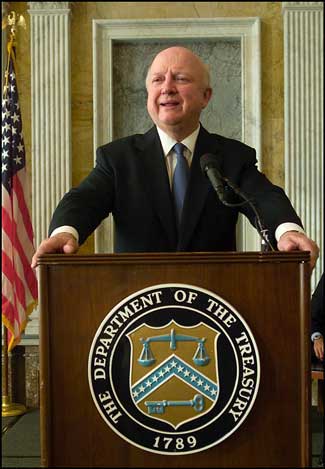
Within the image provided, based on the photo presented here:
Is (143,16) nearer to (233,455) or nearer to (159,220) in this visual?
(159,220)

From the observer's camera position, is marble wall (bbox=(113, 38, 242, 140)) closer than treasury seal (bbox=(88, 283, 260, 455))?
No

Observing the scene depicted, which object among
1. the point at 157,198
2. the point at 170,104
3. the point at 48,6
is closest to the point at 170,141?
the point at 170,104

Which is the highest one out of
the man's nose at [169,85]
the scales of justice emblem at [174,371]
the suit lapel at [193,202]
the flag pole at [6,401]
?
the man's nose at [169,85]

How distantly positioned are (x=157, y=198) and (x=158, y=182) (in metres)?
0.07

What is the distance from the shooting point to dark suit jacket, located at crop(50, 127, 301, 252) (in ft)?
9.30

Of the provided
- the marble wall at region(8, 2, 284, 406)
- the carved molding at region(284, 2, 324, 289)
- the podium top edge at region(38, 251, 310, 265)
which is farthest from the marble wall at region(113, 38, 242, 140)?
the podium top edge at region(38, 251, 310, 265)

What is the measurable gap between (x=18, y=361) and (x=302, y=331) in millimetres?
5319

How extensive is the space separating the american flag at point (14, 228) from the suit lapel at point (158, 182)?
334cm

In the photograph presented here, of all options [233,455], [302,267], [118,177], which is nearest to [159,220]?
[118,177]

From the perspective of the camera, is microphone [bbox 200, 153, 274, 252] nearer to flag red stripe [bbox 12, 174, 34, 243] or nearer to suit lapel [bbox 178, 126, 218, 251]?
suit lapel [bbox 178, 126, 218, 251]

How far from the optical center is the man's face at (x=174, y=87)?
9.55 feet

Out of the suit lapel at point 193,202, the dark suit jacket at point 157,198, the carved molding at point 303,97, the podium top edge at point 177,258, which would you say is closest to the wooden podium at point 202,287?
the podium top edge at point 177,258

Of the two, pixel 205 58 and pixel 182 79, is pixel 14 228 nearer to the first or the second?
pixel 205 58

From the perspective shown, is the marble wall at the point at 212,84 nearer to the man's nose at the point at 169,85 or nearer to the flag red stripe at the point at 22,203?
the flag red stripe at the point at 22,203
